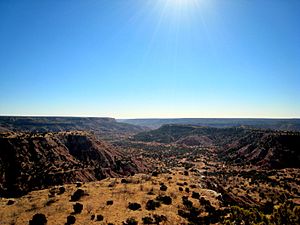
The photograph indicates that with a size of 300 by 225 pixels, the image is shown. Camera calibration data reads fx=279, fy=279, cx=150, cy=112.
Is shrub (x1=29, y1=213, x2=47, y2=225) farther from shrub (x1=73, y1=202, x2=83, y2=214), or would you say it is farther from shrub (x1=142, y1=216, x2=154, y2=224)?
shrub (x1=142, y1=216, x2=154, y2=224)

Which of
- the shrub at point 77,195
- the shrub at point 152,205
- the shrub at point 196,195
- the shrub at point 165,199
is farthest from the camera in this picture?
the shrub at point 196,195

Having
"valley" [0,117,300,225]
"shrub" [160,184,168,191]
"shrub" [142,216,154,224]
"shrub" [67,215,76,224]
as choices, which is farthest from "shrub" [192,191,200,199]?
"shrub" [67,215,76,224]

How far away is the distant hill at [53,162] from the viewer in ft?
215

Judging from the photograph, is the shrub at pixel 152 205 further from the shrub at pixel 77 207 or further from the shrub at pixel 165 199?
the shrub at pixel 77 207

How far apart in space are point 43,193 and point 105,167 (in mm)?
38340

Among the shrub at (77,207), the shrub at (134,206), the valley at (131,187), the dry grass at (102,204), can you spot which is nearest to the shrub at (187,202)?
the valley at (131,187)

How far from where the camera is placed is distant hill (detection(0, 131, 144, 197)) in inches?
2577

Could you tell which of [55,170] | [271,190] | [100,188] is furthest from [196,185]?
[55,170]

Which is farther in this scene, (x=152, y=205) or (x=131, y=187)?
(x=131, y=187)

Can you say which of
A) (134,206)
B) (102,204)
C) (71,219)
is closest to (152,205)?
(134,206)

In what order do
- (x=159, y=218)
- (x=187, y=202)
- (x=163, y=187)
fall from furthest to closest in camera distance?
(x=163, y=187) → (x=187, y=202) → (x=159, y=218)

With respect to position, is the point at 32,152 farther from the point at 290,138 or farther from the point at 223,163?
the point at 290,138

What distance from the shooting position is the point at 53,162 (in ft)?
256

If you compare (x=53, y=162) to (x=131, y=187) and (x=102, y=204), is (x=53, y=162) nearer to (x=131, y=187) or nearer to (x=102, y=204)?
(x=131, y=187)
